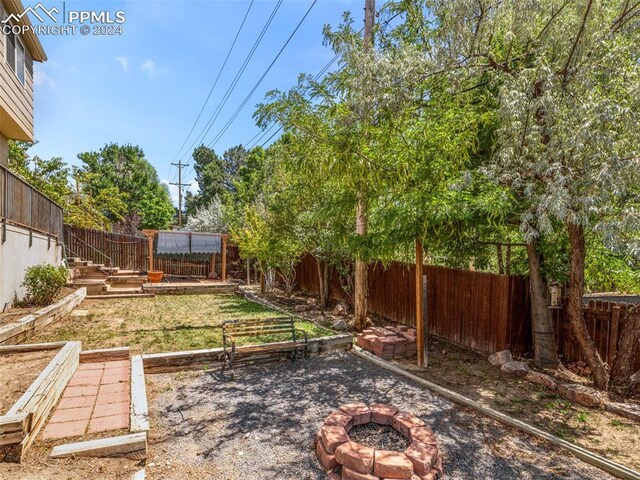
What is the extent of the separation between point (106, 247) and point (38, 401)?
14.2m

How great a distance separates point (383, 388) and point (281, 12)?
9658mm

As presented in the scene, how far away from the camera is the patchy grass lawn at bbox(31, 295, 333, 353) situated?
6.43 metres

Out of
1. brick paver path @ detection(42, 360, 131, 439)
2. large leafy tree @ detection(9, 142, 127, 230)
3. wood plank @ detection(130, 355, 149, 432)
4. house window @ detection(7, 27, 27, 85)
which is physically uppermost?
house window @ detection(7, 27, 27, 85)

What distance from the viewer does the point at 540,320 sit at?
6.01 meters

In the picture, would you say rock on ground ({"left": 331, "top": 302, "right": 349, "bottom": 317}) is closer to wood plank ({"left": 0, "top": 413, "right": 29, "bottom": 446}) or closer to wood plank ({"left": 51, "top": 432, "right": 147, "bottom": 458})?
wood plank ({"left": 51, "top": 432, "right": 147, "bottom": 458})

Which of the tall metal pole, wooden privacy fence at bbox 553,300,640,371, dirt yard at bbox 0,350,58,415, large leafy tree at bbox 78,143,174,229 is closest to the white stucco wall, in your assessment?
dirt yard at bbox 0,350,58,415

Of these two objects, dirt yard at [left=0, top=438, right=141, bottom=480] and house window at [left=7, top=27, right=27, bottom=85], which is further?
house window at [left=7, top=27, right=27, bottom=85]

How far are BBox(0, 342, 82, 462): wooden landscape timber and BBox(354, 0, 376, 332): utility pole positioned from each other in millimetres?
5242

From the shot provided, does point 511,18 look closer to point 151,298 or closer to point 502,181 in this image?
point 502,181

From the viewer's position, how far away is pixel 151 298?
12406 mm

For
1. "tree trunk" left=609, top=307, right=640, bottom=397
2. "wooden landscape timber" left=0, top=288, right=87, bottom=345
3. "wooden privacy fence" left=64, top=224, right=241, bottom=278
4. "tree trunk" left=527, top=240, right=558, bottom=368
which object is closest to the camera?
"tree trunk" left=609, top=307, right=640, bottom=397

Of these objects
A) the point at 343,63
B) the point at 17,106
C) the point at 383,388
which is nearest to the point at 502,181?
the point at 383,388

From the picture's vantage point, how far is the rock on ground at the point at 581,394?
452 cm

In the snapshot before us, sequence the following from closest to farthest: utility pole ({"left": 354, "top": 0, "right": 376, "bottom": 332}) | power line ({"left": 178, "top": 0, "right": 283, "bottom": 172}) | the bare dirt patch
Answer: the bare dirt patch
utility pole ({"left": 354, "top": 0, "right": 376, "bottom": 332})
power line ({"left": 178, "top": 0, "right": 283, "bottom": 172})
